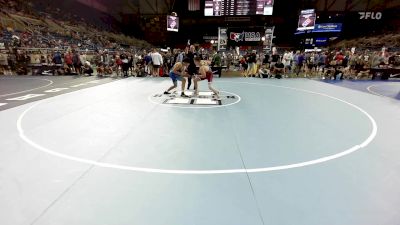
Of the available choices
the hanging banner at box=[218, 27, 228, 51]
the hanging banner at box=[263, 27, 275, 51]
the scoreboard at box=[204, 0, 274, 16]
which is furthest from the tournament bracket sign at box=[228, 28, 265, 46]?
the hanging banner at box=[263, 27, 275, 51]

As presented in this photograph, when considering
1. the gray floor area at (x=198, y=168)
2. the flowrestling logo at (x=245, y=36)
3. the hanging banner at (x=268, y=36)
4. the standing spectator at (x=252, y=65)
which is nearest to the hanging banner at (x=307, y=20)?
the flowrestling logo at (x=245, y=36)

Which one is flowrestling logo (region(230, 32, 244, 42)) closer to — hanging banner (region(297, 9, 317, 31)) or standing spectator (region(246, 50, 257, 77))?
hanging banner (region(297, 9, 317, 31))

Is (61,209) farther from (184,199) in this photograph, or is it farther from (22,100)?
(22,100)

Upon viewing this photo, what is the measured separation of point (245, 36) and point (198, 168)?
20577mm

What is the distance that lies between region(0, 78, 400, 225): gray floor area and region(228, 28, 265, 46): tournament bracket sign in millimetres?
17189

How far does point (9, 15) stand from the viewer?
2109 centimetres

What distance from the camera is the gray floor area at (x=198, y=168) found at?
8.13ft

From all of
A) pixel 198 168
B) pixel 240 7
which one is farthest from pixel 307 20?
pixel 198 168

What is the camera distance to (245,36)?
71.9ft

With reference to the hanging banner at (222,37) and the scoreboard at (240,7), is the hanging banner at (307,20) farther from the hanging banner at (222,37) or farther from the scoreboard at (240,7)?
the hanging banner at (222,37)

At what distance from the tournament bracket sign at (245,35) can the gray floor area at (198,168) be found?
56.4ft

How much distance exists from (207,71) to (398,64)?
15.4 m

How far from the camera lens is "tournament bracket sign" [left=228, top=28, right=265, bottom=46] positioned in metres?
21.8

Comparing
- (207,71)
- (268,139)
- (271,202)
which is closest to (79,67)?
(207,71)
